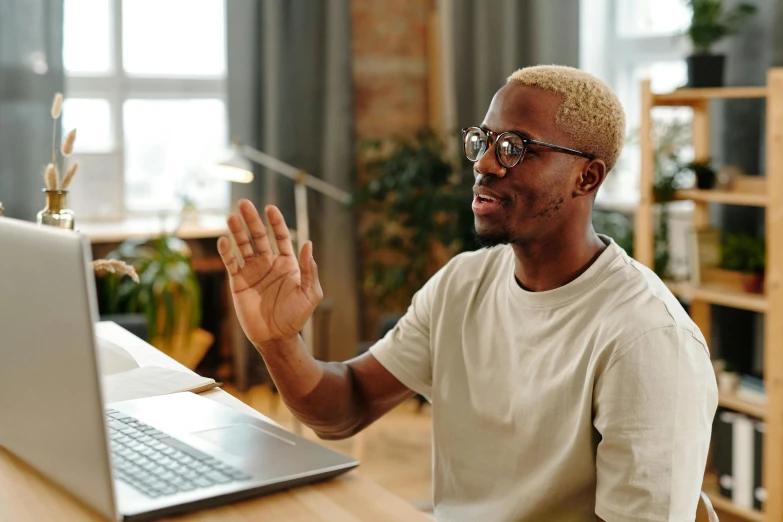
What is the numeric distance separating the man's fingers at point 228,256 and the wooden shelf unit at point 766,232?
6.40ft

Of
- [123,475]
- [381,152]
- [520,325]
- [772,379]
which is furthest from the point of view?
[381,152]

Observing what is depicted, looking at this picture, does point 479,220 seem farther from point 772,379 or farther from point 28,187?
point 28,187

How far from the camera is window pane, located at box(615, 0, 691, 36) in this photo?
13.7ft

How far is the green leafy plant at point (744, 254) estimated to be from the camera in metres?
3.10

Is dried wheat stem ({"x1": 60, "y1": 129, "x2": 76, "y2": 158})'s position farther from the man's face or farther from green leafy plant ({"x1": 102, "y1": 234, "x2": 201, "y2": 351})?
green leafy plant ({"x1": 102, "y1": 234, "x2": 201, "y2": 351})

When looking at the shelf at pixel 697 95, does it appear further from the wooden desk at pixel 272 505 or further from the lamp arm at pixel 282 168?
the wooden desk at pixel 272 505

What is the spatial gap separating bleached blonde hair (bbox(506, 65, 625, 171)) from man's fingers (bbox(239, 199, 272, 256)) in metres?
0.46

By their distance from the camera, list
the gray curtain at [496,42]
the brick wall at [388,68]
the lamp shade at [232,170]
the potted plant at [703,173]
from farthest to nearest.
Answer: the brick wall at [388,68] < the gray curtain at [496,42] < the lamp shade at [232,170] < the potted plant at [703,173]

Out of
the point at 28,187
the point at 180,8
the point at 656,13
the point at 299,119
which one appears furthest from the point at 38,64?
the point at 656,13

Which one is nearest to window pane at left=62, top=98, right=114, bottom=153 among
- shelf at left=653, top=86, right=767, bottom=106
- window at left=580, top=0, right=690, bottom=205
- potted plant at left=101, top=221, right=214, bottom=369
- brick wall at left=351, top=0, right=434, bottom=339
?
potted plant at left=101, top=221, right=214, bottom=369

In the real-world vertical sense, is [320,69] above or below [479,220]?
above

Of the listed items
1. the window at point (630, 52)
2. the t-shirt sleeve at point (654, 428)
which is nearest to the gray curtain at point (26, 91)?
the window at point (630, 52)

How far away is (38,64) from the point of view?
4.08 meters

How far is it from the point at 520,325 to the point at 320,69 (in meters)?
3.38
